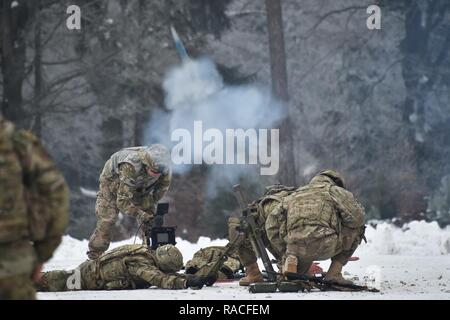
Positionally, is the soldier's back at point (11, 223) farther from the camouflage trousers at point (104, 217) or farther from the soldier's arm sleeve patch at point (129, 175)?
the camouflage trousers at point (104, 217)

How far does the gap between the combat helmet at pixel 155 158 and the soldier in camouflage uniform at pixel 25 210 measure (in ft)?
21.4

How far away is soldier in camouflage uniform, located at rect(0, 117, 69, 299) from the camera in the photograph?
6695mm

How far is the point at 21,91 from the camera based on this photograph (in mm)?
24250

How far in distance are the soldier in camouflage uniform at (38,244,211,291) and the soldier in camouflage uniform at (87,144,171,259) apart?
84.0 inches

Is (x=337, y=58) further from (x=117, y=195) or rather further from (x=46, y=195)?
(x=46, y=195)

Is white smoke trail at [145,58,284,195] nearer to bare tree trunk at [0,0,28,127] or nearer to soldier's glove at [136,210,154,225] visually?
bare tree trunk at [0,0,28,127]

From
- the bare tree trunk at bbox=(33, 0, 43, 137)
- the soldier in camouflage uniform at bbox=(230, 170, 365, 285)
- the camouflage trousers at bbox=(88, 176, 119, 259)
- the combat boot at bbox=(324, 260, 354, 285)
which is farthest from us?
the bare tree trunk at bbox=(33, 0, 43, 137)

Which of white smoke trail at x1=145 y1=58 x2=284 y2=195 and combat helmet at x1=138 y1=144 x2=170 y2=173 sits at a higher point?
white smoke trail at x1=145 y1=58 x2=284 y2=195

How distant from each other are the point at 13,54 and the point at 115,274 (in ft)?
45.8

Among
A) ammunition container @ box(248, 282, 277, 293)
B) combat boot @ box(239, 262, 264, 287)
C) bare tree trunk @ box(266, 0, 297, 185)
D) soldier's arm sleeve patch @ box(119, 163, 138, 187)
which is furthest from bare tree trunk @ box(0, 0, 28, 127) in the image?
ammunition container @ box(248, 282, 277, 293)

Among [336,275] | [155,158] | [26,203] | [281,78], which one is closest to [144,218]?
[155,158]

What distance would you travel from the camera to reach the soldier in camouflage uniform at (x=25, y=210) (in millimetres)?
6695

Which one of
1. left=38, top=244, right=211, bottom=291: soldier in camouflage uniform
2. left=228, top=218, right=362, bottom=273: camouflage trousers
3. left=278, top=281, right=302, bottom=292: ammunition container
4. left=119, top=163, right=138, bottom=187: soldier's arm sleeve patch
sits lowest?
left=278, top=281, right=302, bottom=292: ammunition container

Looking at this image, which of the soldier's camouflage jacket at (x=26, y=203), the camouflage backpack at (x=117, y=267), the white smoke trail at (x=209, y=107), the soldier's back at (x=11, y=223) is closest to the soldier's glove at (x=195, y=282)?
the camouflage backpack at (x=117, y=267)
